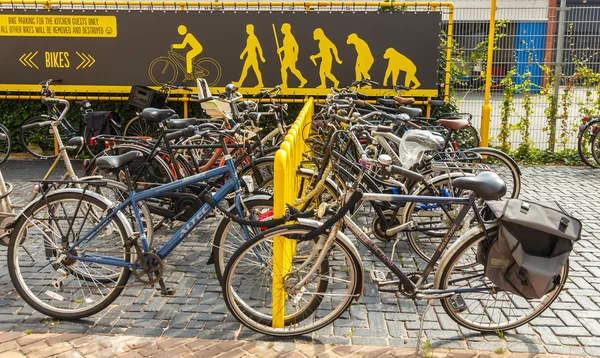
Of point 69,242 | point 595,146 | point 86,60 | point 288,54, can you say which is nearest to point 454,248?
point 69,242

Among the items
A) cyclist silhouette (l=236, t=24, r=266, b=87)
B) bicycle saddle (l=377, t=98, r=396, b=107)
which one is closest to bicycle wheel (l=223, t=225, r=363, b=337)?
bicycle saddle (l=377, t=98, r=396, b=107)

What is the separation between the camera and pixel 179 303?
14.4 ft

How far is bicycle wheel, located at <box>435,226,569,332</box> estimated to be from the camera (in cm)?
371

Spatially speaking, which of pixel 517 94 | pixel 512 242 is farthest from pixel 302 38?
pixel 512 242

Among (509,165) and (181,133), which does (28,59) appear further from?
(509,165)

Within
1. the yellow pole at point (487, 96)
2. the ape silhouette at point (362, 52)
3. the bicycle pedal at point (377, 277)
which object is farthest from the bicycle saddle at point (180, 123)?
the yellow pole at point (487, 96)

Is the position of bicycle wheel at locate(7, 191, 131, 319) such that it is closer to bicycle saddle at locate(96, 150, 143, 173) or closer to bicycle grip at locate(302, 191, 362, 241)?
bicycle saddle at locate(96, 150, 143, 173)

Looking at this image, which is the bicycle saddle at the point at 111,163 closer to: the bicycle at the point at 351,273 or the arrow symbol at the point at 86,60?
the bicycle at the point at 351,273

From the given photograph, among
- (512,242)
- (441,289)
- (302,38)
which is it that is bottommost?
(441,289)

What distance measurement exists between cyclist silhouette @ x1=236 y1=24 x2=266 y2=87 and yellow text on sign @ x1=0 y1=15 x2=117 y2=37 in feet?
7.09

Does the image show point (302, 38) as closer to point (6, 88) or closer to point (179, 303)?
point (6, 88)

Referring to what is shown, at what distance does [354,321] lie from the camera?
4113 millimetres

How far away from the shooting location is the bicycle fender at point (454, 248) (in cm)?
364

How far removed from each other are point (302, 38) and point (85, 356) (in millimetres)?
6684
